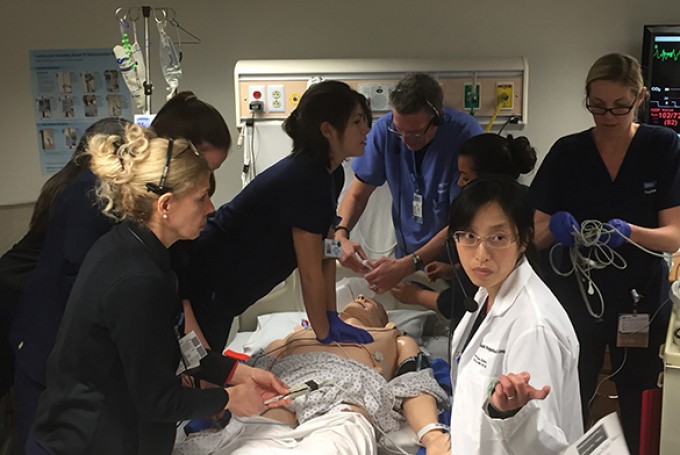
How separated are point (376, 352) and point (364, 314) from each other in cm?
28

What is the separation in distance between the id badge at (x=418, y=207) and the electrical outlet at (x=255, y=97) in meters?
0.96

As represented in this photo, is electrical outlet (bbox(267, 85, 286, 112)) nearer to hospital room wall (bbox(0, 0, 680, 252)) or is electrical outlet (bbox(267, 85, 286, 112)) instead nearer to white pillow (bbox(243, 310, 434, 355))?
hospital room wall (bbox(0, 0, 680, 252))

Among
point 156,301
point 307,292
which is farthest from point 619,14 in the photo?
point 156,301

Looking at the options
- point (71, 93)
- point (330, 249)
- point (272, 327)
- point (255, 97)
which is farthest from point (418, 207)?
point (71, 93)

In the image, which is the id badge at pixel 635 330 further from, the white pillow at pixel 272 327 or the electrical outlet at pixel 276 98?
the electrical outlet at pixel 276 98

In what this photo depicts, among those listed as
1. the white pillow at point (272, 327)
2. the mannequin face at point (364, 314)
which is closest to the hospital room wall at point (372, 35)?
the white pillow at point (272, 327)

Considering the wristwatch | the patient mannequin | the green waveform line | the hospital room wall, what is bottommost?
the patient mannequin

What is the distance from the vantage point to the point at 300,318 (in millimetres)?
2797

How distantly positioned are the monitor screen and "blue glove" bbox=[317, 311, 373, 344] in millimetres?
1979

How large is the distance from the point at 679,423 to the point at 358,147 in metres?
1.23

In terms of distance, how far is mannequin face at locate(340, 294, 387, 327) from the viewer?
2.49 m

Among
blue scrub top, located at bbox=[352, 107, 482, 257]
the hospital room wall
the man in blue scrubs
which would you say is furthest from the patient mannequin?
the hospital room wall

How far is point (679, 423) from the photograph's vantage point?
1.14 m

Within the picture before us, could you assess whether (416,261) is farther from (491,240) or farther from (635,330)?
(491,240)
